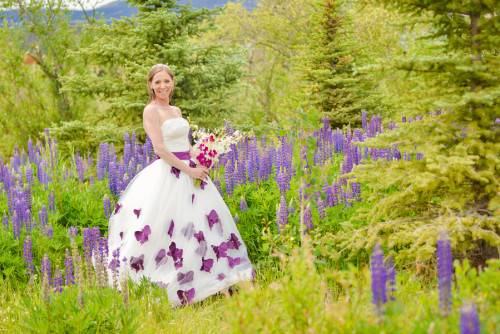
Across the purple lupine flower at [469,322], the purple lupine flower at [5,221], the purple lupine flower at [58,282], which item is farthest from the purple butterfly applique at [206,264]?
the purple lupine flower at [469,322]

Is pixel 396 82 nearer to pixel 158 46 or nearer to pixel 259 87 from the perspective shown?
pixel 259 87

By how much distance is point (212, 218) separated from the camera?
576 centimetres

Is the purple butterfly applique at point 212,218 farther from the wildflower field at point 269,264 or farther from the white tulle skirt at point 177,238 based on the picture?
the wildflower field at point 269,264

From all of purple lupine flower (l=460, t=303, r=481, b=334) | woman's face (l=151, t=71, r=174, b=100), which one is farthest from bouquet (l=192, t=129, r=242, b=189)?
purple lupine flower (l=460, t=303, r=481, b=334)

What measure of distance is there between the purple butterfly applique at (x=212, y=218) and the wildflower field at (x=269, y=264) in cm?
38

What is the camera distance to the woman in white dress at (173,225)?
546cm

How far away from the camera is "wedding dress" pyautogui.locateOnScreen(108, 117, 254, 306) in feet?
17.9

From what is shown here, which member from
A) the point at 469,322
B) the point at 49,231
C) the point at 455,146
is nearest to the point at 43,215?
the point at 49,231

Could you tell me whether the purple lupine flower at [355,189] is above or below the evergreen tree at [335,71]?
below

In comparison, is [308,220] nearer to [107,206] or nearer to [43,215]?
[107,206]

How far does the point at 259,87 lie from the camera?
73.7 ft

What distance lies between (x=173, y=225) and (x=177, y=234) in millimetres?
94

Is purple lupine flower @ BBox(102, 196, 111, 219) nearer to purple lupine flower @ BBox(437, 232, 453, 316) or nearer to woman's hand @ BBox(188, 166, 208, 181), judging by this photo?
woman's hand @ BBox(188, 166, 208, 181)

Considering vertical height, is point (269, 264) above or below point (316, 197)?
below
